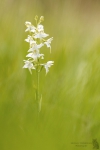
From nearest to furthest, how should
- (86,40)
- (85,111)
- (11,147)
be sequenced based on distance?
1. (11,147)
2. (85,111)
3. (86,40)

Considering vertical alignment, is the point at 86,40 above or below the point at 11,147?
above

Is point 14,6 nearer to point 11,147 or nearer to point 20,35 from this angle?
point 20,35

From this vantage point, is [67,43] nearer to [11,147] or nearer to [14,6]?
[14,6]

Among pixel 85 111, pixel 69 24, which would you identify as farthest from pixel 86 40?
pixel 85 111

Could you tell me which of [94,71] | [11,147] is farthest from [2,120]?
[94,71]

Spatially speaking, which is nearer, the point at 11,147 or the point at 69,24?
the point at 11,147

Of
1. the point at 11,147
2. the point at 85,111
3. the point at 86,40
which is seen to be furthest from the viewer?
the point at 86,40
